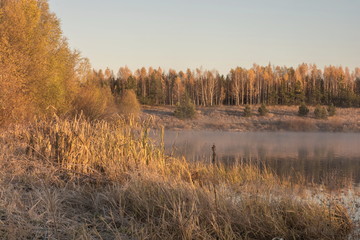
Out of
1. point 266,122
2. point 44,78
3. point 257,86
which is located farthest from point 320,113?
point 44,78

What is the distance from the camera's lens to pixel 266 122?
47438 millimetres

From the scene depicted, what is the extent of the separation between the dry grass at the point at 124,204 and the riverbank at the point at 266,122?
123ft

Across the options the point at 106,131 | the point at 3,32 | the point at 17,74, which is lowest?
the point at 106,131

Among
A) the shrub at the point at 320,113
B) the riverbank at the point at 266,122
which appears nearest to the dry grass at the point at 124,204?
the riverbank at the point at 266,122

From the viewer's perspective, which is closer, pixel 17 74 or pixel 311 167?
pixel 311 167

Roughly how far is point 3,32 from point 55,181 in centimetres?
1395

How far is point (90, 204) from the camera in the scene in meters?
5.25

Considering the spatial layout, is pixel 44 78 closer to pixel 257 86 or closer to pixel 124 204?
pixel 124 204

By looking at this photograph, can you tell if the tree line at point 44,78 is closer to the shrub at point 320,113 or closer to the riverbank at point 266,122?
the riverbank at point 266,122

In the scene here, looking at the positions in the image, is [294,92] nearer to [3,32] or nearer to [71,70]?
[71,70]

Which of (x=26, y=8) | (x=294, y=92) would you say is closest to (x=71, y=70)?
(x=26, y=8)

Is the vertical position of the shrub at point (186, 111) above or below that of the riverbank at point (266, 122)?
above

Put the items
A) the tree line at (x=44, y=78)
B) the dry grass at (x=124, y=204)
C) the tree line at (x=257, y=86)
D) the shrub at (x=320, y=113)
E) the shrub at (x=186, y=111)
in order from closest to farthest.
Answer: the dry grass at (x=124, y=204) < the tree line at (x=44, y=78) < the shrub at (x=320, y=113) < the shrub at (x=186, y=111) < the tree line at (x=257, y=86)

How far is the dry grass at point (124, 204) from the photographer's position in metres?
4.28
